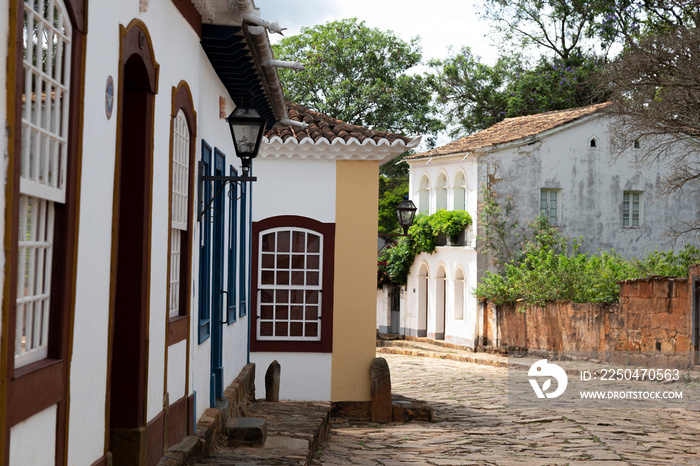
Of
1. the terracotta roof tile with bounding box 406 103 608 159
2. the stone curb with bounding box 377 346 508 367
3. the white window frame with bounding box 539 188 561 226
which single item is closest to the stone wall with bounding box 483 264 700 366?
the stone curb with bounding box 377 346 508 367

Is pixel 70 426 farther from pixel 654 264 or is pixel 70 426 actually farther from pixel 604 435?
pixel 654 264

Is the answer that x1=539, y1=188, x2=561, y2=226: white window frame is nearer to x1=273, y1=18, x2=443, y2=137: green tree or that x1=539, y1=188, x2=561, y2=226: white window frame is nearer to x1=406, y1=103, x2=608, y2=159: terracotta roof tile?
x1=406, y1=103, x2=608, y2=159: terracotta roof tile

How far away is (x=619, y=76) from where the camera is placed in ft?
56.7

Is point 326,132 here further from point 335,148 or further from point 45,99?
point 45,99

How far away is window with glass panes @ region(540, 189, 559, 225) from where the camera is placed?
1126 inches

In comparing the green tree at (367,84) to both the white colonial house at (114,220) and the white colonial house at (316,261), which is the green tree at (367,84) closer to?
the white colonial house at (316,261)

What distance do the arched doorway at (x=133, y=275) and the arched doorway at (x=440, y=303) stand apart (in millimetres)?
25877

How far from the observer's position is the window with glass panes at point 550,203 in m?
28.6

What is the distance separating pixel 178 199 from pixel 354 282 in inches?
267

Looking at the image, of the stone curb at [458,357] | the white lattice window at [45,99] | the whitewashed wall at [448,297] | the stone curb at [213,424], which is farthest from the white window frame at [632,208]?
the white lattice window at [45,99]

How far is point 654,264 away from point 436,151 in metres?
11.2

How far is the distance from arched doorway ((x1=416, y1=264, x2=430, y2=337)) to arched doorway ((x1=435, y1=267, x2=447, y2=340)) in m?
1.08

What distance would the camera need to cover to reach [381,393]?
43.3 ft

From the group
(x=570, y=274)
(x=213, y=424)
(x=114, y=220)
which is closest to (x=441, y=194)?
(x=570, y=274)
